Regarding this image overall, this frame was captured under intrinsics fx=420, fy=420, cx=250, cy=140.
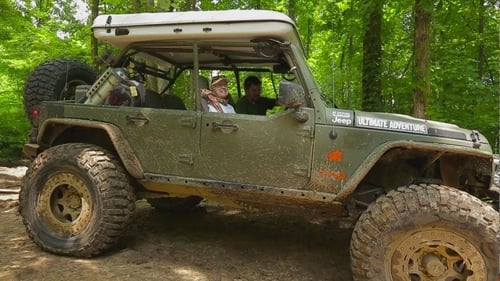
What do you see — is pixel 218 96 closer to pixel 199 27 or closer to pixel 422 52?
pixel 199 27

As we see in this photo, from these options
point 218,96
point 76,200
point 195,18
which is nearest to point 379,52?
point 218,96

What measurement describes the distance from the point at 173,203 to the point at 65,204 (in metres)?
1.58

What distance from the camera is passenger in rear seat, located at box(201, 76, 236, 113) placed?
4.11 m

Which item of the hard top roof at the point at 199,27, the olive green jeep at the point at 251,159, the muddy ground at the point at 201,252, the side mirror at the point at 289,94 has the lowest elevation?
the muddy ground at the point at 201,252

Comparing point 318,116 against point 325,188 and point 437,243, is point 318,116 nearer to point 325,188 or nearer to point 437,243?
point 325,188

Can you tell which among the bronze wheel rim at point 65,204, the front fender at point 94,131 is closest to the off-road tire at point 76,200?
the bronze wheel rim at point 65,204

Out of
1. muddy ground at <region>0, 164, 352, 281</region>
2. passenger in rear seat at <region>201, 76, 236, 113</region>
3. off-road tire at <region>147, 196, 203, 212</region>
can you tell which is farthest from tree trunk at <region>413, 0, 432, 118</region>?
off-road tire at <region>147, 196, 203, 212</region>

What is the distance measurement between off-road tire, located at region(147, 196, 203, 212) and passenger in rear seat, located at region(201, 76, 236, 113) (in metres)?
1.75

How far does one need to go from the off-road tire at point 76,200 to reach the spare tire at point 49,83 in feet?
2.30

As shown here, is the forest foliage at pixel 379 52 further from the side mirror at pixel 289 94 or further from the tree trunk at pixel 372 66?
the side mirror at pixel 289 94

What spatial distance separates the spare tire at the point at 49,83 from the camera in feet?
15.1

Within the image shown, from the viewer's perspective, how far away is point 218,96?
4242mm

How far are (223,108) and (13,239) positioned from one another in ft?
8.67

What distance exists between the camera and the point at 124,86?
4.21 metres
